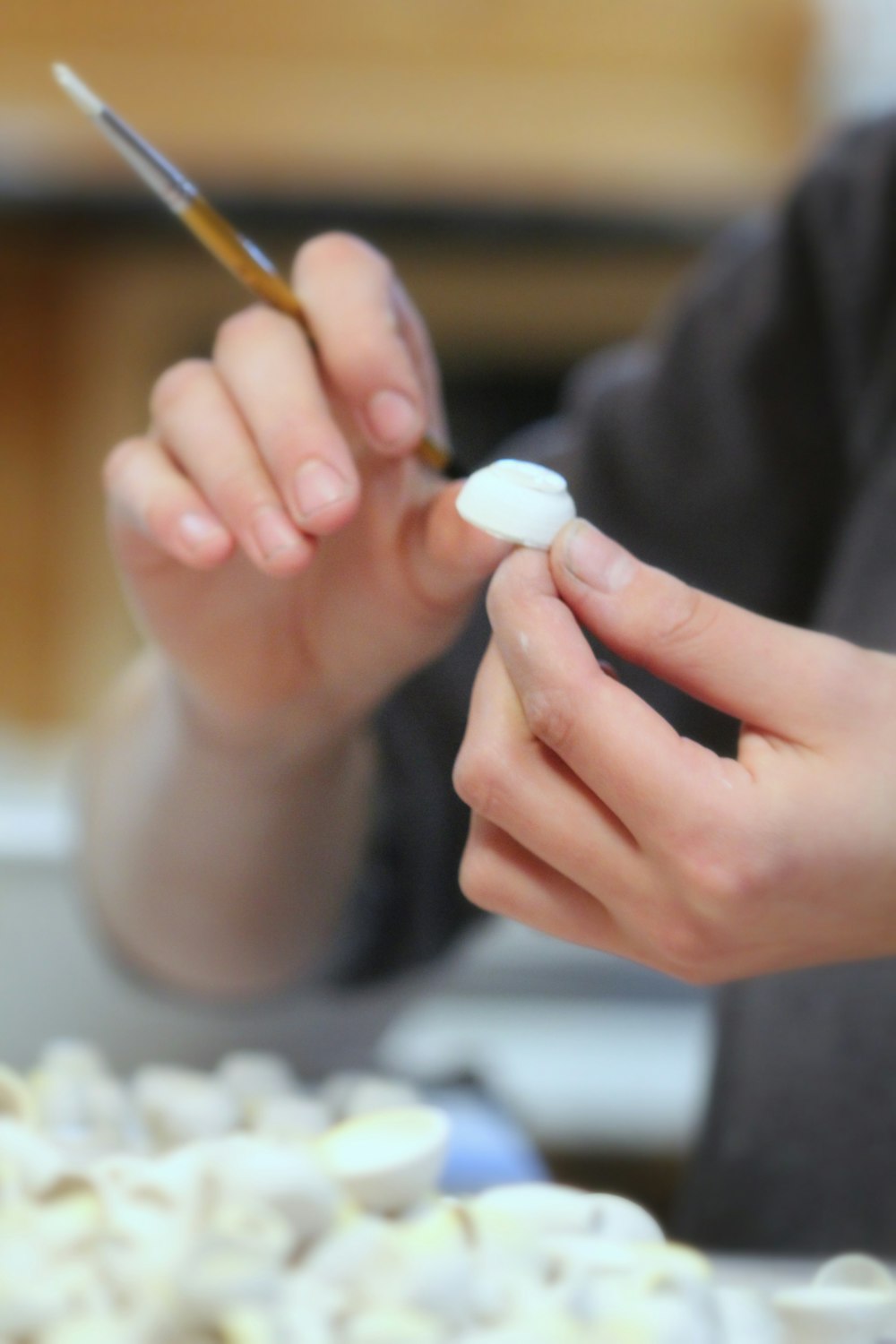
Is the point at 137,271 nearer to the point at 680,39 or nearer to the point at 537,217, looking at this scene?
the point at 537,217

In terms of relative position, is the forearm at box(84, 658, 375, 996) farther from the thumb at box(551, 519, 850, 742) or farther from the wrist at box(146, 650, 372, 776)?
the thumb at box(551, 519, 850, 742)

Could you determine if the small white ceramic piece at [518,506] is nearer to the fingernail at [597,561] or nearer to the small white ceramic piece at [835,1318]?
the fingernail at [597,561]

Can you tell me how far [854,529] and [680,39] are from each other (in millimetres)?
1289

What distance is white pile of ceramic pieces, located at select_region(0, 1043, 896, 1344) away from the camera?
21 cm

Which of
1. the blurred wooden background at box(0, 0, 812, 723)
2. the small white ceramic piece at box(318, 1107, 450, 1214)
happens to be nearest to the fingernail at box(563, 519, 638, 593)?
the small white ceramic piece at box(318, 1107, 450, 1214)

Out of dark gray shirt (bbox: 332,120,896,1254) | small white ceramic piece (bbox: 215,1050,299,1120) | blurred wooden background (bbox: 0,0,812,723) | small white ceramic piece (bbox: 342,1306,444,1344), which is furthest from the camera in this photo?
blurred wooden background (bbox: 0,0,812,723)

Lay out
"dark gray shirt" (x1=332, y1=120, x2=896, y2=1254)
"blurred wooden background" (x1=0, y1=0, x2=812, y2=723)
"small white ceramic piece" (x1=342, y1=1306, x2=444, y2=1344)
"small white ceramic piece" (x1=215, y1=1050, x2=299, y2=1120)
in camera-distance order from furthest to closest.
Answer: "blurred wooden background" (x1=0, y1=0, x2=812, y2=723) < "dark gray shirt" (x1=332, y1=120, x2=896, y2=1254) < "small white ceramic piece" (x1=215, y1=1050, x2=299, y2=1120) < "small white ceramic piece" (x1=342, y1=1306, x2=444, y2=1344)

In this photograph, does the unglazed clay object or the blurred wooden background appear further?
the blurred wooden background

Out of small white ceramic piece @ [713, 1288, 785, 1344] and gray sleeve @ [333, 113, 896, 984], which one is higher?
gray sleeve @ [333, 113, 896, 984]

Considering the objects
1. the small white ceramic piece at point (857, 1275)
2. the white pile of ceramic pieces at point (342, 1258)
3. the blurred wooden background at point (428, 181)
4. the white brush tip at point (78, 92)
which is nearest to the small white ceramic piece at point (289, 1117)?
the white pile of ceramic pieces at point (342, 1258)

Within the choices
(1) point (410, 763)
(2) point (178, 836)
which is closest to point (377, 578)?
(1) point (410, 763)

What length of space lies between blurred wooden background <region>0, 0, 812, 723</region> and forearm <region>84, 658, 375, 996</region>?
2.85ft

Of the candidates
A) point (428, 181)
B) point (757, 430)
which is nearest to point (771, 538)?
point (757, 430)

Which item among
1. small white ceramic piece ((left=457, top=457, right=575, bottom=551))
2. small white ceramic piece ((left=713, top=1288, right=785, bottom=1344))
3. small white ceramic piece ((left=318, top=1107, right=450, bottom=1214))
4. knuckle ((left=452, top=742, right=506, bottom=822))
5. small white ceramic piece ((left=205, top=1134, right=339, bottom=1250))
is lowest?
small white ceramic piece ((left=713, top=1288, right=785, bottom=1344))
